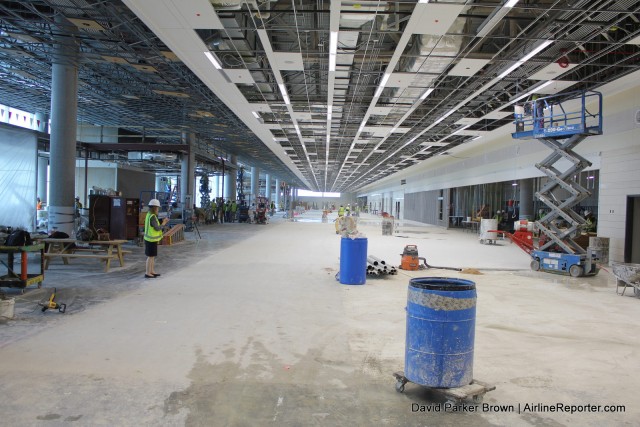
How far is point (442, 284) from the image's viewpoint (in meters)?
4.41

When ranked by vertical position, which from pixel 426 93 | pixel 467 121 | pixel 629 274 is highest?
pixel 426 93

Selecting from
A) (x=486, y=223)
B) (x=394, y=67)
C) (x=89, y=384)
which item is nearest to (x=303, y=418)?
(x=89, y=384)

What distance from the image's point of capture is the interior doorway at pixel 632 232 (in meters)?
14.4

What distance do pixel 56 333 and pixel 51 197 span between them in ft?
36.1

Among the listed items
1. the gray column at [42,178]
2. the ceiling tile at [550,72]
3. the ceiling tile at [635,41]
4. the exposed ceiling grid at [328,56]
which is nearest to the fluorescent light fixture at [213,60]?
the exposed ceiling grid at [328,56]

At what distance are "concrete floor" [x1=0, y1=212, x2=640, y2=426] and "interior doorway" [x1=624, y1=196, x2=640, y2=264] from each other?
18.5ft

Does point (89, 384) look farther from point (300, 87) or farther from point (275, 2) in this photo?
point (300, 87)

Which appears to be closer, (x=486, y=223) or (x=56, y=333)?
(x=56, y=333)

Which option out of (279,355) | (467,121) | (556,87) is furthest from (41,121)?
(279,355)

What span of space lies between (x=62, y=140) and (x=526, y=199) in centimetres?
2508

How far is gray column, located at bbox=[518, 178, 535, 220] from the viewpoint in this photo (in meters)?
27.5

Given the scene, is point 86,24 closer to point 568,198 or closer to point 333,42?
point 333,42

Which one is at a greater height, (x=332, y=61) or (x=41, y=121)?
(x=41, y=121)

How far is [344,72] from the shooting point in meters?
15.3
